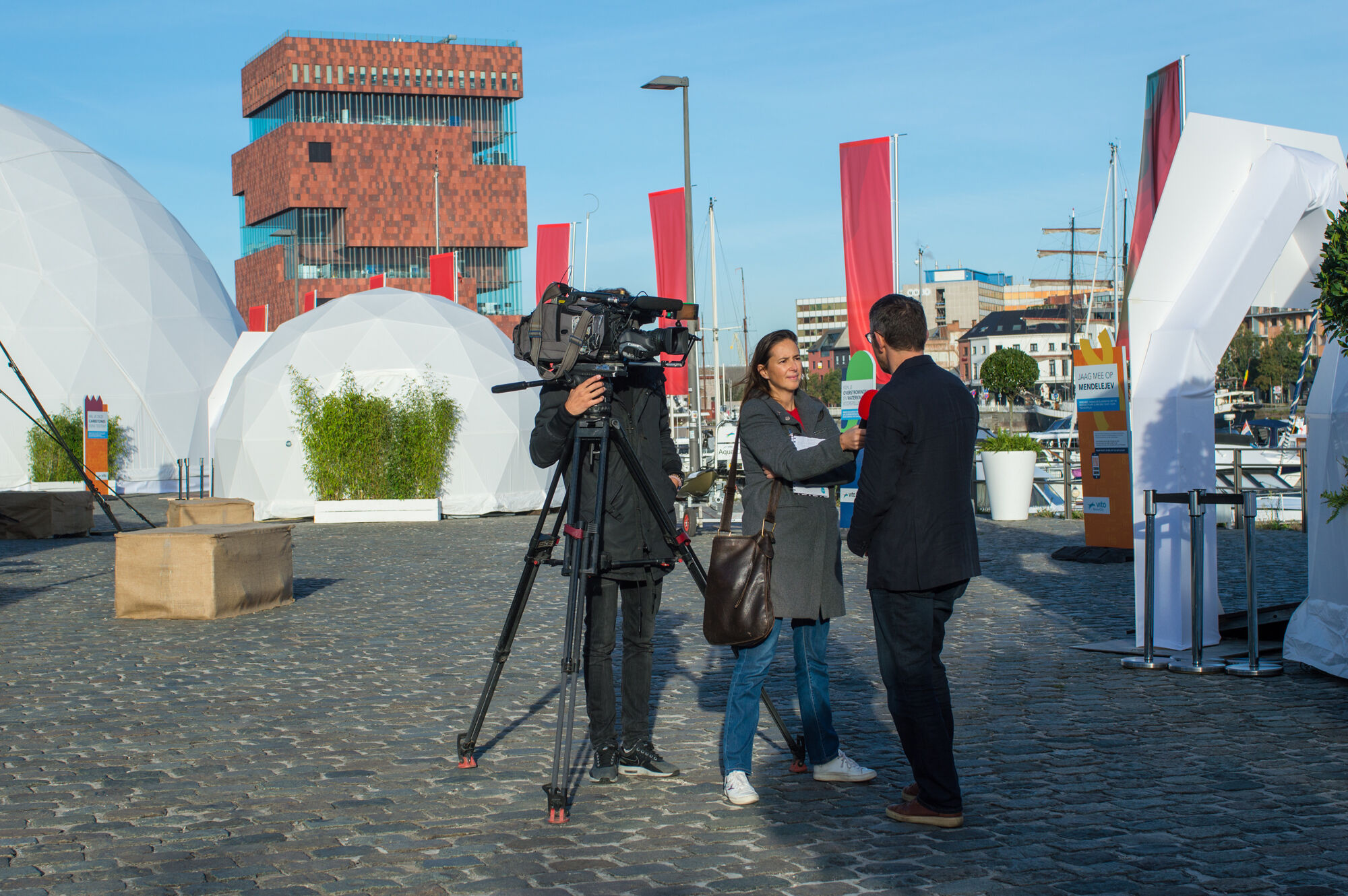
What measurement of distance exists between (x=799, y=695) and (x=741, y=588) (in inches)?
24.3

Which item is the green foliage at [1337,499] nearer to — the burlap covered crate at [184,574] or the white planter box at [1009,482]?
the burlap covered crate at [184,574]

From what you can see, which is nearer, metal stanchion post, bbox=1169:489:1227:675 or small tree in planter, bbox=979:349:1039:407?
metal stanchion post, bbox=1169:489:1227:675

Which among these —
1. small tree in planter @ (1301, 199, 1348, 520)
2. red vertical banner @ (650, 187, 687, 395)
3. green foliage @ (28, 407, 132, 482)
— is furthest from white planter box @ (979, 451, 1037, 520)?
green foliage @ (28, 407, 132, 482)

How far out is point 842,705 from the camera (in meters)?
6.55

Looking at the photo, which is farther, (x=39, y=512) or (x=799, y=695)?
(x=39, y=512)

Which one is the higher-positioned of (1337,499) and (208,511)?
(1337,499)

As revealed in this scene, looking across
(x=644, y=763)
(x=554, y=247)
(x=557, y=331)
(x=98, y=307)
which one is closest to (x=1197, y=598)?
(x=644, y=763)

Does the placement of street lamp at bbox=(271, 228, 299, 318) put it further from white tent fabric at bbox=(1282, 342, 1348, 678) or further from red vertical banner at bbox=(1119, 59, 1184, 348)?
white tent fabric at bbox=(1282, 342, 1348, 678)

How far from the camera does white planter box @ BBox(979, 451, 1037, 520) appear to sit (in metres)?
19.7

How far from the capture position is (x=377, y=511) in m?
22.6

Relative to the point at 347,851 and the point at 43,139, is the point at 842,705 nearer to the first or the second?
the point at 347,851

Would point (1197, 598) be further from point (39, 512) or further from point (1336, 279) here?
point (39, 512)

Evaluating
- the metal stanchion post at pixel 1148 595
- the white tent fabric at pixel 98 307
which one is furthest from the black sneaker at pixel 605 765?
the white tent fabric at pixel 98 307

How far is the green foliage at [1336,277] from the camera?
6.04m
